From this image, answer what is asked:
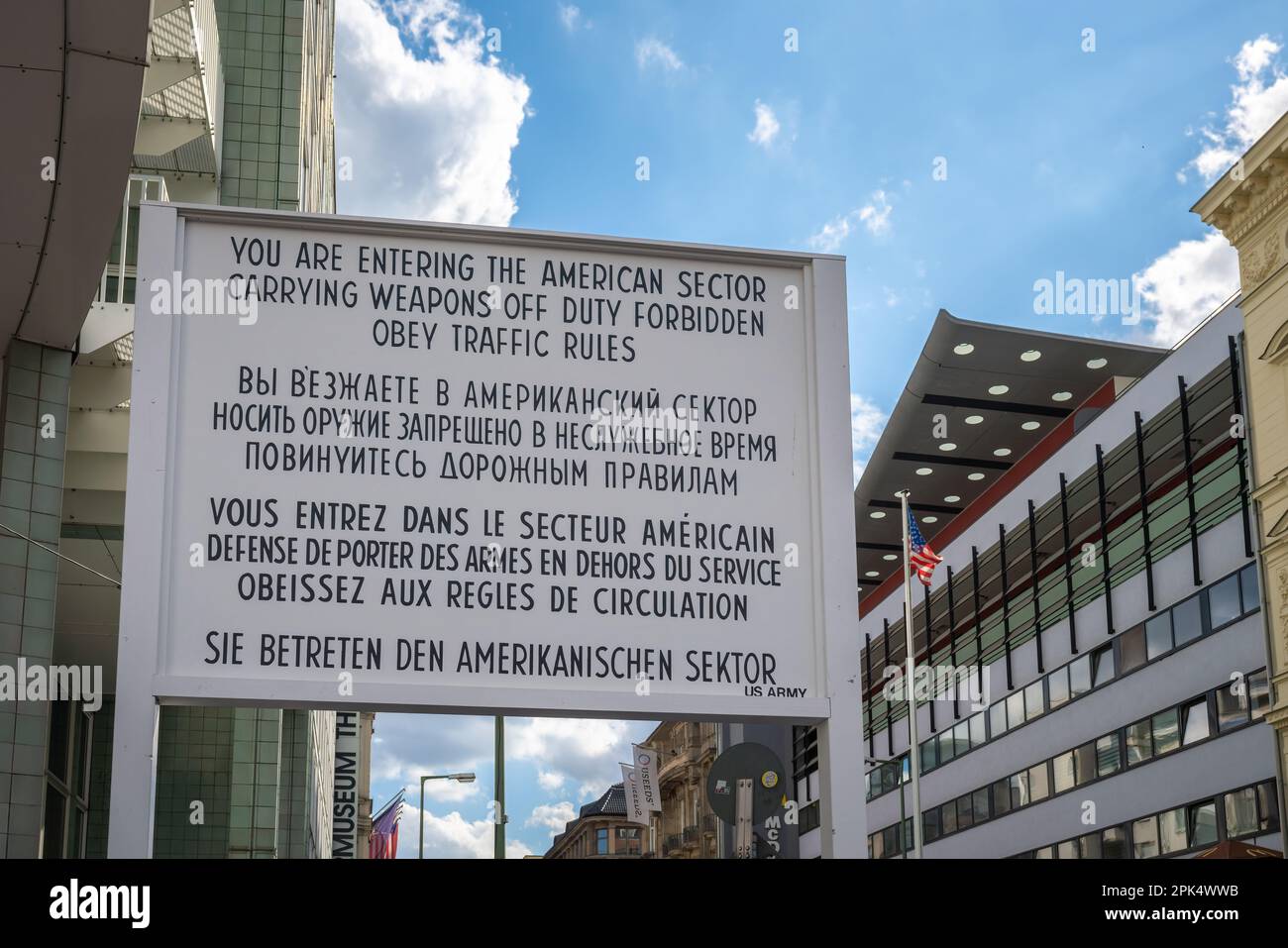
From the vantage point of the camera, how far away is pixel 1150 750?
119 ft

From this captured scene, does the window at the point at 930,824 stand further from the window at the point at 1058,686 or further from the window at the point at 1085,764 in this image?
the window at the point at 1085,764

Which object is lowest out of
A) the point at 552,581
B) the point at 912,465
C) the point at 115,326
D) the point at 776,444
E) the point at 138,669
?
the point at 138,669

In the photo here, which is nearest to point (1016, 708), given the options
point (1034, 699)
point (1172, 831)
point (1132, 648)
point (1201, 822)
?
point (1034, 699)

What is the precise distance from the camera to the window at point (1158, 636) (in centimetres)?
3600

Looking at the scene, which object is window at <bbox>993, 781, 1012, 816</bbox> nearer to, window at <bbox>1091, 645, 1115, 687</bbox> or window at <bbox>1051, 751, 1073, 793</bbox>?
window at <bbox>1051, 751, 1073, 793</bbox>

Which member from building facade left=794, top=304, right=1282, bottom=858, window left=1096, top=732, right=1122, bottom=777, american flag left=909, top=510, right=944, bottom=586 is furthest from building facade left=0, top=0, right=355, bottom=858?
window left=1096, top=732, right=1122, bottom=777

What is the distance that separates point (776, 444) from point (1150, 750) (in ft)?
109

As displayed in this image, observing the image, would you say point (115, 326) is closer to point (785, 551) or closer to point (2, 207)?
point (2, 207)

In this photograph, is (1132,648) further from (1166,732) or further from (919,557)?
(919,557)

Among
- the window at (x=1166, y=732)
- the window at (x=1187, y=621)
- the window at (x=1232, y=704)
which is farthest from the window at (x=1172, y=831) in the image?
the window at (x=1187, y=621)

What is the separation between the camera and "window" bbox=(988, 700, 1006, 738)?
45906 mm

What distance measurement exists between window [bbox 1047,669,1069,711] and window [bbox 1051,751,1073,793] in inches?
59.0

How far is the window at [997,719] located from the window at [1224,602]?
1249 cm
